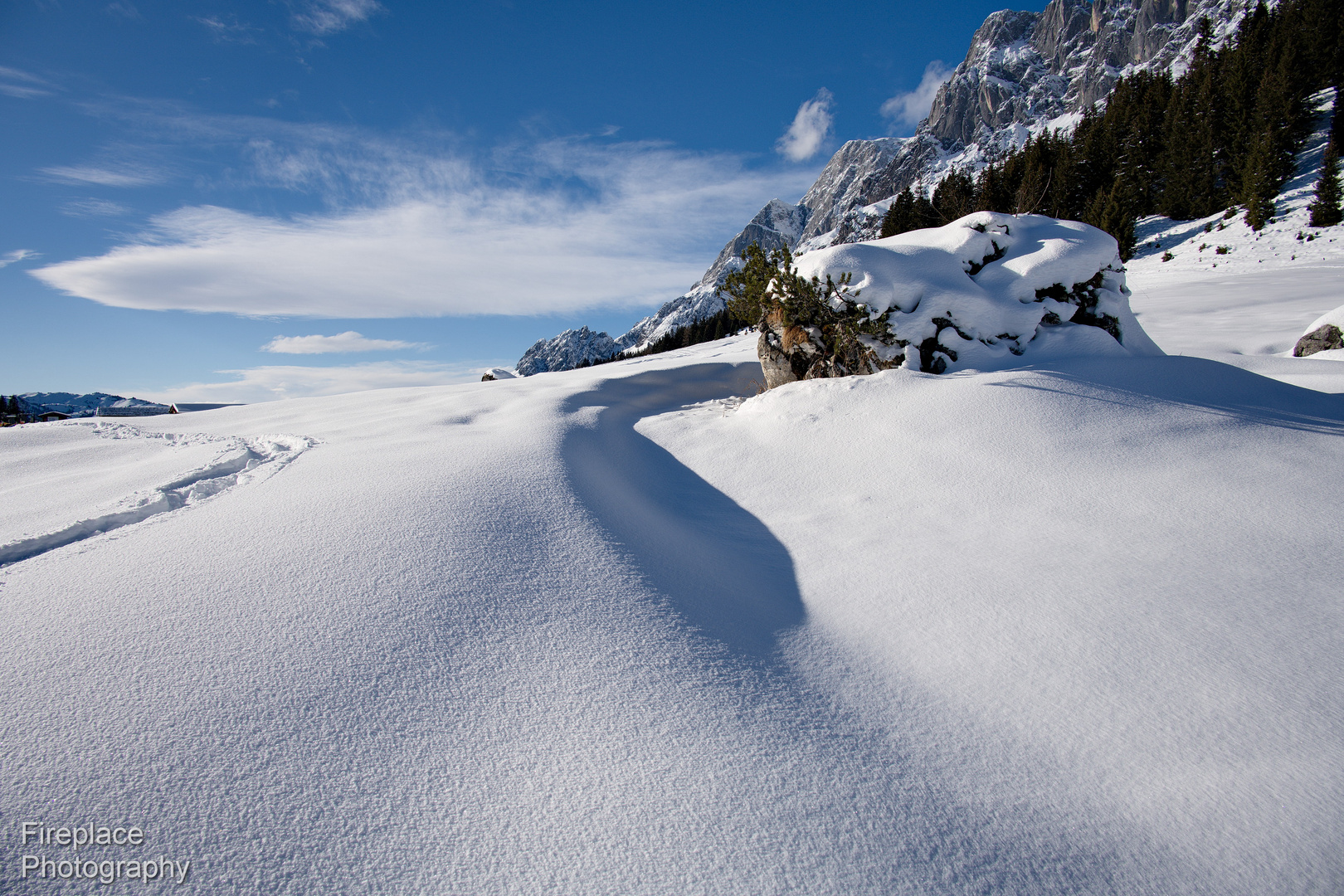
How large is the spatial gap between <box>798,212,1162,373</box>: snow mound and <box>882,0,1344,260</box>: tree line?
1974cm

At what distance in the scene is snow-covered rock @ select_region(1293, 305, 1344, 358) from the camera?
7805mm

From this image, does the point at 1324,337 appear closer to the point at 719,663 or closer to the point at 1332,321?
the point at 1332,321

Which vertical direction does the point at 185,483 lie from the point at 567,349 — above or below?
below

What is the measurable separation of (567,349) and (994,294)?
16560cm

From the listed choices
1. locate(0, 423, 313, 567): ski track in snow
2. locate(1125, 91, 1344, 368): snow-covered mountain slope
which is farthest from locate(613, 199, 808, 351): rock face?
locate(0, 423, 313, 567): ski track in snow

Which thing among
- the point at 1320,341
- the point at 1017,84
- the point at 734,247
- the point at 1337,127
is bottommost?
the point at 1320,341

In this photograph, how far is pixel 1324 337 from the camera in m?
7.93

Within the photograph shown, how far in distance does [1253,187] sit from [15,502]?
3601 centimetres

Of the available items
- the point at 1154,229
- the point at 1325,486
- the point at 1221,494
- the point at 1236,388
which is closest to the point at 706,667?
the point at 1221,494

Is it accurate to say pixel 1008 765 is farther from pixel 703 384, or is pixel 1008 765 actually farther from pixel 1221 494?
pixel 703 384

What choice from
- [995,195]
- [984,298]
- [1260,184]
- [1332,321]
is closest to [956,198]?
[995,195]

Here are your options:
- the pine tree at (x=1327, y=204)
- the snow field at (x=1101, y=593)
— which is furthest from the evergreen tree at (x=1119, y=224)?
the snow field at (x=1101, y=593)

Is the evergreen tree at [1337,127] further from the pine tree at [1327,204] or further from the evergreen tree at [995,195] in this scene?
the evergreen tree at [995,195]

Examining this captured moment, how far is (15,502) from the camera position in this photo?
3.28 m
